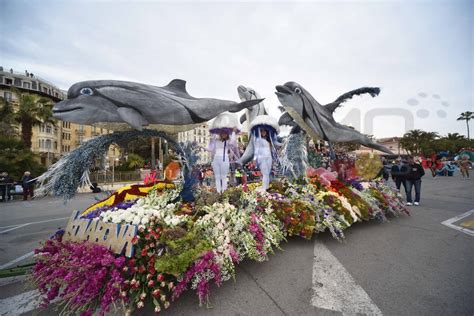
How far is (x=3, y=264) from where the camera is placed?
3.12m

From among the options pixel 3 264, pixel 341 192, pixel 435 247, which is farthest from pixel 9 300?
pixel 435 247

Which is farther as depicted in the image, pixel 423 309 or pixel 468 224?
pixel 468 224

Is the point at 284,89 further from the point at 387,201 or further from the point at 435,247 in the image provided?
the point at 435,247

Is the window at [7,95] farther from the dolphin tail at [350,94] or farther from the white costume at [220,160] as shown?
the dolphin tail at [350,94]

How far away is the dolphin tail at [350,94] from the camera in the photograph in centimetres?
519

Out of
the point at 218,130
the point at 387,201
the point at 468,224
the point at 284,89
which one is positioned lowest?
the point at 468,224

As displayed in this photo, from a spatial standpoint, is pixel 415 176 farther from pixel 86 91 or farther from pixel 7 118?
pixel 7 118

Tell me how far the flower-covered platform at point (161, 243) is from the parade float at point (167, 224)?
0.01m

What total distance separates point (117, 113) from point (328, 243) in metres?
3.76

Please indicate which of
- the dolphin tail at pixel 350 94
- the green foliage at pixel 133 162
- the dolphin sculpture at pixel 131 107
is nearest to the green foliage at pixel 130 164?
the green foliage at pixel 133 162

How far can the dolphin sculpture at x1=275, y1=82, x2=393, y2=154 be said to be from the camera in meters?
4.81

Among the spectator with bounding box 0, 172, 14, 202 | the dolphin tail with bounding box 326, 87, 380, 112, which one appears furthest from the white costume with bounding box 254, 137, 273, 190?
the spectator with bounding box 0, 172, 14, 202

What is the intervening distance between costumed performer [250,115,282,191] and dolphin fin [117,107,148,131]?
7.38 ft

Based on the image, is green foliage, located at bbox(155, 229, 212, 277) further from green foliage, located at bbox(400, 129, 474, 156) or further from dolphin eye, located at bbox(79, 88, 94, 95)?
green foliage, located at bbox(400, 129, 474, 156)
